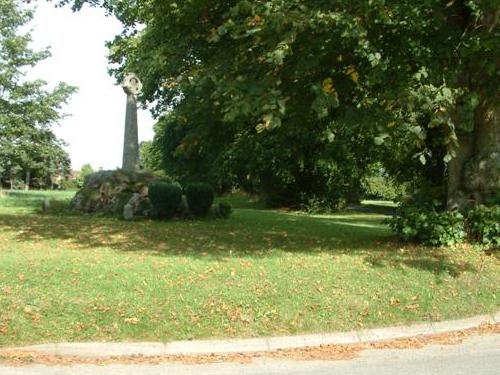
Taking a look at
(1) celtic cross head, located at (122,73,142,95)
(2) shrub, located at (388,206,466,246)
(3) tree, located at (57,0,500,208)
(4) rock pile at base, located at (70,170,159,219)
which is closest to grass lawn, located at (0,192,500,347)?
(2) shrub, located at (388,206,466,246)

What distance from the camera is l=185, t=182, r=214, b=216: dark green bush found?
18.9m

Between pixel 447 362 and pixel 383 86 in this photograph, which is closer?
pixel 447 362

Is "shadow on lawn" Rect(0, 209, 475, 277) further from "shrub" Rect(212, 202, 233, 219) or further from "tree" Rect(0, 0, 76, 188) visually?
"tree" Rect(0, 0, 76, 188)

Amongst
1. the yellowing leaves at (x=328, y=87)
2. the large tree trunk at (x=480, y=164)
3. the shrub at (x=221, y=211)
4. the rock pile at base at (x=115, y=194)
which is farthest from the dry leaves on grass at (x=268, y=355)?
the shrub at (x=221, y=211)

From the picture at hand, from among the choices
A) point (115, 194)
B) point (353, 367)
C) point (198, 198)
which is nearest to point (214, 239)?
point (198, 198)

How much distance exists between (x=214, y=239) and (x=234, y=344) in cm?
645

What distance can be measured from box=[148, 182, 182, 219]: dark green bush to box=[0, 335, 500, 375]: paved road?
476 inches

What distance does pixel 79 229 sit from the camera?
14.5 m

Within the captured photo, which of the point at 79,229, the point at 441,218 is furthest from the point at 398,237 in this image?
the point at 79,229

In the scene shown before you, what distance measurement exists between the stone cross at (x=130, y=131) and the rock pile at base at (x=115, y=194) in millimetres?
1154

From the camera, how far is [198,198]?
747 inches

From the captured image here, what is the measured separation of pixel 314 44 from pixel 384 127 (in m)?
1.76

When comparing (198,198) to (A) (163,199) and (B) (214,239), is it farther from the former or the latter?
(B) (214,239)

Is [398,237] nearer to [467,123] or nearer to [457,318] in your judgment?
[467,123]
